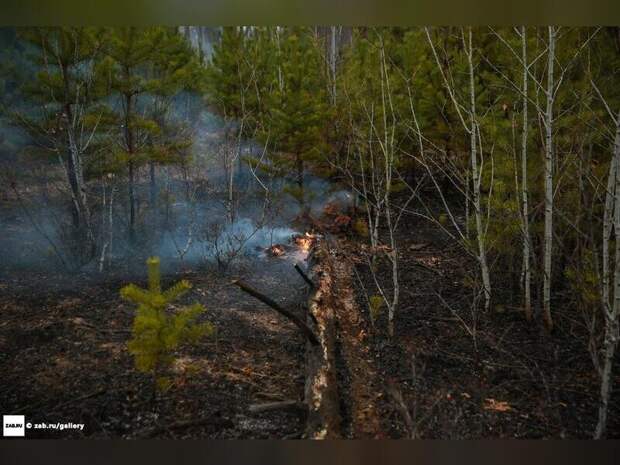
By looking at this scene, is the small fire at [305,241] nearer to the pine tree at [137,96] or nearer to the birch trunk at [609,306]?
the pine tree at [137,96]

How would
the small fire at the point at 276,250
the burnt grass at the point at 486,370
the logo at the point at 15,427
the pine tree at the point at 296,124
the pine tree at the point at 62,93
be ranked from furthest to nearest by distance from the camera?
the pine tree at the point at 296,124, the small fire at the point at 276,250, the pine tree at the point at 62,93, the logo at the point at 15,427, the burnt grass at the point at 486,370

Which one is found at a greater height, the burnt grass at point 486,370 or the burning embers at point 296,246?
the burning embers at point 296,246

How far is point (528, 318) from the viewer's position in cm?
313

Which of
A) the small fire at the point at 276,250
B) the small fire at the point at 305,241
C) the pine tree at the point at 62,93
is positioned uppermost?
the pine tree at the point at 62,93

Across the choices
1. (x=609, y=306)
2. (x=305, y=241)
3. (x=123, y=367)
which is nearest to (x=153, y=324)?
(x=123, y=367)

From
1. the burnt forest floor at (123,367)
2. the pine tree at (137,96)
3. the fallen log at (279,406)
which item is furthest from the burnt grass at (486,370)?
the pine tree at (137,96)

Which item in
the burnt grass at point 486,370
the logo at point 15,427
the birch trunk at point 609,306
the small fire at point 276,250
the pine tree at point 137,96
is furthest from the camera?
the small fire at point 276,250

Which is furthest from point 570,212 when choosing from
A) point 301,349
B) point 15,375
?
point 15,375

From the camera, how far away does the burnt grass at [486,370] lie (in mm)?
2408

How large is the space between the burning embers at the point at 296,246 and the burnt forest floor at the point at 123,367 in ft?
3.62

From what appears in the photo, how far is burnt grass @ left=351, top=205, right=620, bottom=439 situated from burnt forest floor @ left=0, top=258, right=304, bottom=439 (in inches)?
27.8

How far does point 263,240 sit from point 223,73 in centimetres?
281

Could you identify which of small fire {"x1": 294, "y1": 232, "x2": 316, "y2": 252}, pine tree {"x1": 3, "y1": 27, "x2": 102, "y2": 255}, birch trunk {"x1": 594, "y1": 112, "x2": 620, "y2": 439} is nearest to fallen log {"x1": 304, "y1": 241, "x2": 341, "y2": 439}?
small fire {"x1": 294, "y1": 232, "x2": 316, "y2": 252}

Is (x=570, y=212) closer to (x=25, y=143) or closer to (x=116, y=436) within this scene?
(x=116, y=436)
